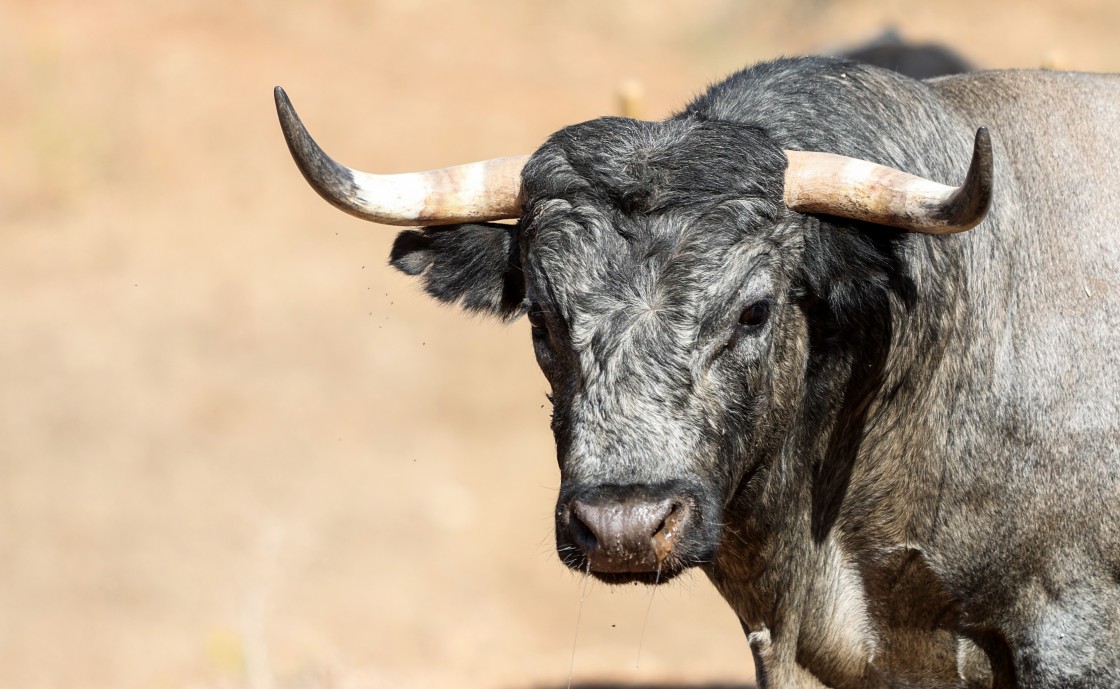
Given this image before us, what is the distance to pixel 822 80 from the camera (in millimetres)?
5461

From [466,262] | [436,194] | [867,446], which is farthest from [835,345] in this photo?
[436,194]

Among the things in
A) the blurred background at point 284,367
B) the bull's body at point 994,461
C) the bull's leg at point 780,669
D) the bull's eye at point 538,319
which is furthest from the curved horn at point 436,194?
the blurred background at point 284,367

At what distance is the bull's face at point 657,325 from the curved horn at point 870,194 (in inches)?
3.6

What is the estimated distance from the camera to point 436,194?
5340 mm

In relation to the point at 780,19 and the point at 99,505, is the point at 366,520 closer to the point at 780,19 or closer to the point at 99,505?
the point at 99,505

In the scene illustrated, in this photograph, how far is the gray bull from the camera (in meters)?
4.64

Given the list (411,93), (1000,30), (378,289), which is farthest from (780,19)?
(378,289)

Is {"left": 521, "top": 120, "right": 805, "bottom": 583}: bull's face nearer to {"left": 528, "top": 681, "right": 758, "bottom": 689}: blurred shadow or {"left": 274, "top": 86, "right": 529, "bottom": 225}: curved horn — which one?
{"left": 274, "top": 86, "right": 529, "bottom": 225}: curved horn

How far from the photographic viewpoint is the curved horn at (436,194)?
17.1 ft

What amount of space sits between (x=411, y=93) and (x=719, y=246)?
19.6 meters

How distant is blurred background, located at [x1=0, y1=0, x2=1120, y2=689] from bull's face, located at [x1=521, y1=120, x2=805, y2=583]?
5482 millimetres

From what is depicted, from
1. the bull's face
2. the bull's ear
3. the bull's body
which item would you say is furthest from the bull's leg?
the bull's ear

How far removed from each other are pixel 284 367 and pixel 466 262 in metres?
12.3

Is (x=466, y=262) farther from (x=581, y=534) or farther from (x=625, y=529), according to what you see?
(x=625, y=529)
